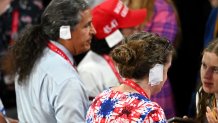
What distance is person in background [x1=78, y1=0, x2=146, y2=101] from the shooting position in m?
3.87

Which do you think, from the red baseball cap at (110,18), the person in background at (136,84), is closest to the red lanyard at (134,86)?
the person in background at (136,84)

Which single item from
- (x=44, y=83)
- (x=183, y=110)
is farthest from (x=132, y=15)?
(x=183, y=110)

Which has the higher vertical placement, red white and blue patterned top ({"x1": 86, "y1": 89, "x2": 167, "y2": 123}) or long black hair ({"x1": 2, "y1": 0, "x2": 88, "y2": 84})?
long black hair ({"x1": 2, "y1": 0, "x2": 88, "y2": 84})

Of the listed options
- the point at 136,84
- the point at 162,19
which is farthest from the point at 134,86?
the point at 162,19

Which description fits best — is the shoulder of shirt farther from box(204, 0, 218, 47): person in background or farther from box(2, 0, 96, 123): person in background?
box(204, 0, 218, 47): person in background

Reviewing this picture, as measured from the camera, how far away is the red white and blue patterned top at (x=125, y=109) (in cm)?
275

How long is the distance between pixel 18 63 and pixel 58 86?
14.6 inches

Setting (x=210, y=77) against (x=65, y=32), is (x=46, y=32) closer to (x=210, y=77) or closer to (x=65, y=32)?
(x=65, y=32)

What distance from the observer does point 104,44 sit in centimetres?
396

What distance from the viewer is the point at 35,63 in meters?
3.42

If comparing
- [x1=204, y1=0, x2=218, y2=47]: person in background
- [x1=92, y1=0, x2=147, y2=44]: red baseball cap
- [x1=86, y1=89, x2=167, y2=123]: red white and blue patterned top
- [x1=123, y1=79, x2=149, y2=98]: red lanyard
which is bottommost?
[x1=204, y1=0, x2=218, y2=47]: person in background

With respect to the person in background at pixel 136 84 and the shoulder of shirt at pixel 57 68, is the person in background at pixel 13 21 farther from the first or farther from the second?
the person in background at pixel 136 84

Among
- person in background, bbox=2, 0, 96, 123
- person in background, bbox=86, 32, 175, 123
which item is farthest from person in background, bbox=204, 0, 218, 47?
person in background, bbox=86, 32, 175, 123

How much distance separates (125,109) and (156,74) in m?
0.24
